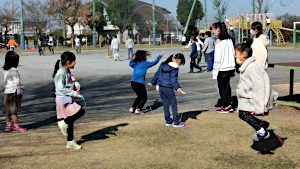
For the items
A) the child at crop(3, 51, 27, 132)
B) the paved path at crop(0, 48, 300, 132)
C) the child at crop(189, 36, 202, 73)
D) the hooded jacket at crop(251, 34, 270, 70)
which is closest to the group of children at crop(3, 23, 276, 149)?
the child at crop(3, 51, 27, 132)

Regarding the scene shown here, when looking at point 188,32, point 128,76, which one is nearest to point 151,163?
point 128,76

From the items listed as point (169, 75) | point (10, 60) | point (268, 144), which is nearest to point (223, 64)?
point (169, 75)

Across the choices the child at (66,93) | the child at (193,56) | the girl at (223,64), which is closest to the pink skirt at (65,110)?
the child at (66,93)

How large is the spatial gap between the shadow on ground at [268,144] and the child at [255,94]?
0.17 m

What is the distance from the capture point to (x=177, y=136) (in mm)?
6246

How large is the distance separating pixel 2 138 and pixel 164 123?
A: 3000 mm

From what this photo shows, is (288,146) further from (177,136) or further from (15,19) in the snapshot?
(15,19)

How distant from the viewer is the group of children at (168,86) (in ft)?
16.9

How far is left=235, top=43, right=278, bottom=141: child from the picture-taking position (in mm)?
5043

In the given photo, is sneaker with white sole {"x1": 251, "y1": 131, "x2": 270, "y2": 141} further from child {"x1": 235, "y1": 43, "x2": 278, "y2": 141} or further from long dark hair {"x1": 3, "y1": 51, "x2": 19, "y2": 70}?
long dark hair {"x1": 3, "y1": 51, "x2": 19, "y2": 70}

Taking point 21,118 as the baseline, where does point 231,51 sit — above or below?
above

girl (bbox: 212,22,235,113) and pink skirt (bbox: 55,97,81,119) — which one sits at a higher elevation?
girl (bbox: 212,22,235,113)

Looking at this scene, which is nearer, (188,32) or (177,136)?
(177,136)

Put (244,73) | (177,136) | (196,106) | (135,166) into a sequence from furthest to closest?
(196,106) < (177,136) < (244,73) < (135,166)
